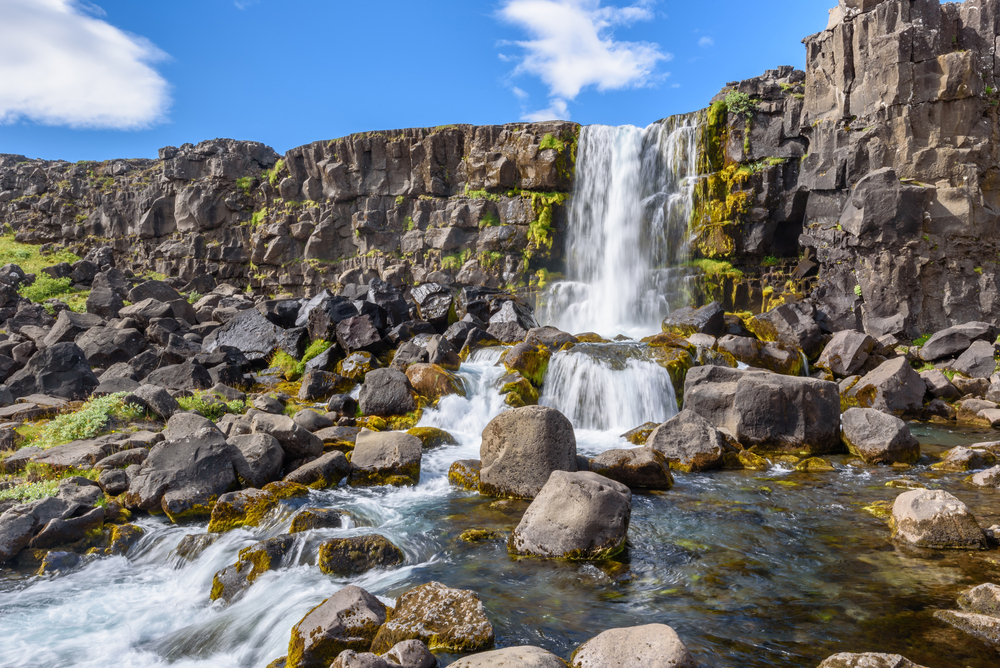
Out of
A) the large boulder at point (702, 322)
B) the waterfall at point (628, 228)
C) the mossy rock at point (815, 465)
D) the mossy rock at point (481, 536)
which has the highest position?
the waterfall at point (628, 228)

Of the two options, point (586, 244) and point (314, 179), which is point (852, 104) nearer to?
point (586, 244)

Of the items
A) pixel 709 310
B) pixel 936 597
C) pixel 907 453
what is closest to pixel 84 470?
pixel 936 597

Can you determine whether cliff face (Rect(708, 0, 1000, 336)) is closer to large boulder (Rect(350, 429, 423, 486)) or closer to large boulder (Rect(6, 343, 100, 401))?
large boulder (Rect(350, 429, 423, 486))

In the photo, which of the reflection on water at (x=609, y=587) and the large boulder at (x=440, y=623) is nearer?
the large boulder at (x=440, y=623)

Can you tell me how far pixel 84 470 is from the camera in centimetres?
844

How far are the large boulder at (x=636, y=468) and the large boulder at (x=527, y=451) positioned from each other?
24.9 inches

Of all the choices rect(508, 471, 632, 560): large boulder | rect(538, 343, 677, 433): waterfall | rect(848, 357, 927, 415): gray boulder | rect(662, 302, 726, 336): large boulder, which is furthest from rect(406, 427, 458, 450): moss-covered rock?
rect(848, 357, 927, 415): gray boulder

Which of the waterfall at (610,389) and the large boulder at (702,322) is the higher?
the large boulder at (702,322)

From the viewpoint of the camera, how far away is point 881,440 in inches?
366

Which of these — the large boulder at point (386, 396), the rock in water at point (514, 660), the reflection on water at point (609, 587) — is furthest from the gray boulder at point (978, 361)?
the rock in water at point (514, 660)

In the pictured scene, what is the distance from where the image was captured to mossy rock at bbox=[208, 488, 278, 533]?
7133 millimetres

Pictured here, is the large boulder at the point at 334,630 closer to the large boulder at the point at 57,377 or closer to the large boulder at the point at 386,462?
the large boulder at the point at 386,462

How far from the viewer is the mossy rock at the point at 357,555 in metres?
5.91

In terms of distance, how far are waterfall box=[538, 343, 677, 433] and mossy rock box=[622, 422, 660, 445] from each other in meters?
0.99
